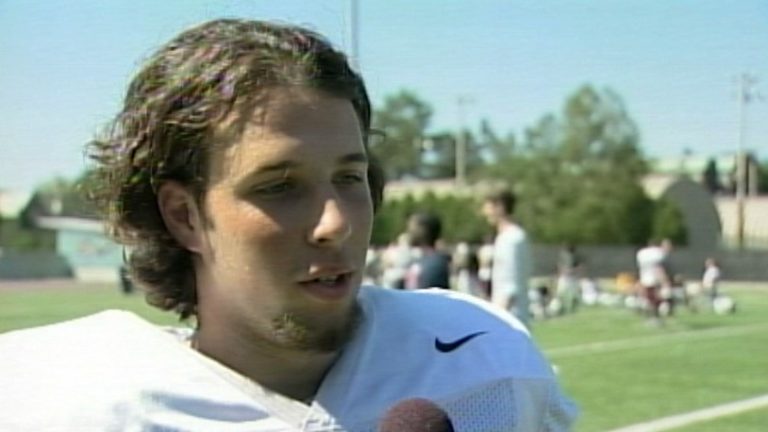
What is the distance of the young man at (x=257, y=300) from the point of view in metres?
0.94

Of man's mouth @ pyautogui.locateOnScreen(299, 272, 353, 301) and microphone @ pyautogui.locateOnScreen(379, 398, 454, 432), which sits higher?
man's mouth @ pyautogui.locateOnScreen(299, 272, 353, 301)

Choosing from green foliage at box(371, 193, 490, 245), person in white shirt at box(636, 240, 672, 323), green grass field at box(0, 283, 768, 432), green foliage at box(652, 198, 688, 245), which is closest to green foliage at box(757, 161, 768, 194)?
green foliage at box(371, 193, 490, 245)

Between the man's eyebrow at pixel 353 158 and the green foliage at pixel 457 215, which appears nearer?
the man's eyebrow at pixel 353 158

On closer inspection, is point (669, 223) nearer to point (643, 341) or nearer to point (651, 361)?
point (643, 341)

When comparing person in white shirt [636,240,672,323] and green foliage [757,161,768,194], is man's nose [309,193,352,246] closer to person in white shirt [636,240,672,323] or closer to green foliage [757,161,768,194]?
person in white shirt [636,240,672,323]

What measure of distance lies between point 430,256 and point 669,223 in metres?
18.1

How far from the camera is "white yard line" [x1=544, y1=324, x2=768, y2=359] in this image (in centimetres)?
848

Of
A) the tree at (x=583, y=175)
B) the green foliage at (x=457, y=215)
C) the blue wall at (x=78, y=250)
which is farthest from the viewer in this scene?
the green foliage at (x=457, y=215)

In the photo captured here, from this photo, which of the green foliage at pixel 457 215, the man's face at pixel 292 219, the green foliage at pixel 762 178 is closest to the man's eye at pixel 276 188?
the man's face at pixel 292 219

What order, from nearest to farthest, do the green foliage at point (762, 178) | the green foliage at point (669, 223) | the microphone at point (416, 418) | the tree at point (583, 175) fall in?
the microphone at point (416, 418)
the green foliage at point (669, 223)
the tree at point (583, 175)
the green foliage at point (762, 178)

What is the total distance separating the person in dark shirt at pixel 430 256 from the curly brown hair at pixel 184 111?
4858 mm

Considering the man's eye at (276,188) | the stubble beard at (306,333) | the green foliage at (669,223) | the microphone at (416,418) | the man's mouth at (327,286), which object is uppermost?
the man's eye at (276,188)

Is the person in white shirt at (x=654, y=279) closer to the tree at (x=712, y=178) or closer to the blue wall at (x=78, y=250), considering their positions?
the tree at (x=712, y=178)

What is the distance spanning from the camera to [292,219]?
3.06 feet
